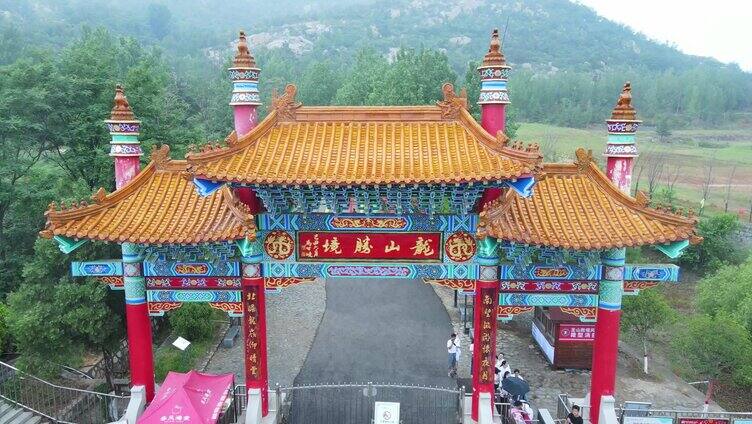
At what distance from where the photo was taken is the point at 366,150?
8.98 meters

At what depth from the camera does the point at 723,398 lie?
58.9ft

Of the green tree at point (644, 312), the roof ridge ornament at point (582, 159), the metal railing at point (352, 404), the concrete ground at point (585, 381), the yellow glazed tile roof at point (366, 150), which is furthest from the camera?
the green tree at point (644, 312)

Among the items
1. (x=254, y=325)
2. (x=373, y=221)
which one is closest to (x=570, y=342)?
(x=373, y=221)

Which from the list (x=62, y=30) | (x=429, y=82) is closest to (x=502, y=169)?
(x=429, y=82)

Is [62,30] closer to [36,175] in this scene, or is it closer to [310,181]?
[36,175]

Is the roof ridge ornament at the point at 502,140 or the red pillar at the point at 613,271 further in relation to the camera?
the red pillar at the point at 613,271

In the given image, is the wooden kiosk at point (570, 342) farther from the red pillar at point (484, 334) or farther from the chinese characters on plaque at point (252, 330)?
the chinese characters on plaque at point (252, 330)

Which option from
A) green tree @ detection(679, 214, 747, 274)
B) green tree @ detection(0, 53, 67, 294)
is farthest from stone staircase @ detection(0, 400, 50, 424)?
green tree @ detection(679, 214, 747, 274)

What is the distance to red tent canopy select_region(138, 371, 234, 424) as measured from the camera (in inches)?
368

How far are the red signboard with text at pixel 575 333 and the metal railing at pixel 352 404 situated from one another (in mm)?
4682

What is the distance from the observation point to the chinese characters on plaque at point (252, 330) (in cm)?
976

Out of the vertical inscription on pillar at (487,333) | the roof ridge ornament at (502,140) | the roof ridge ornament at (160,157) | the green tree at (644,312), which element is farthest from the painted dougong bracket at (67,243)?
the green tree at (644,312)

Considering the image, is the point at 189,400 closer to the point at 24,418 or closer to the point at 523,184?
the point at 24,418

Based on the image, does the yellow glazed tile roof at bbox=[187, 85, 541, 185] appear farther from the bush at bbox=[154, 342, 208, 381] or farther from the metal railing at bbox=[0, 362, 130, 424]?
the bush at bbox=[154, 342, 208, 381]
